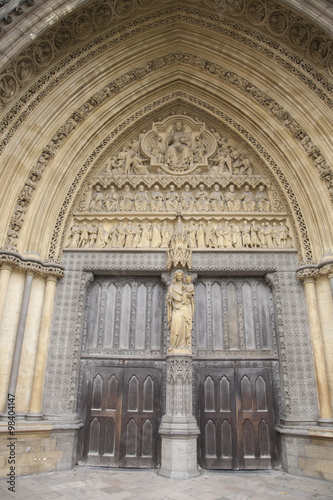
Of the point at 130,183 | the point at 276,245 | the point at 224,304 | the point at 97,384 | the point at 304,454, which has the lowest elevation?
the point at 304,454

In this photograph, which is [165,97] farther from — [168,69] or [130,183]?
[130,183]

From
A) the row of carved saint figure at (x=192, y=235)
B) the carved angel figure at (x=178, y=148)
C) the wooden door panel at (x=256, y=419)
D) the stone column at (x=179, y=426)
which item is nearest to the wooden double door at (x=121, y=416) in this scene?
the stone column at (x=179, y=426)

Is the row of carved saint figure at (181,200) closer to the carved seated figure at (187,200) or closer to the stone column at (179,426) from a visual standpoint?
the carved seated figure at (187,200)

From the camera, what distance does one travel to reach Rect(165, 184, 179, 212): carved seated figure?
931 cm

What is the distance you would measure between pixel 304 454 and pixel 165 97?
9.36 meters

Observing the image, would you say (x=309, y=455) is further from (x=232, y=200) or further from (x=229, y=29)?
(x=229, y=29)

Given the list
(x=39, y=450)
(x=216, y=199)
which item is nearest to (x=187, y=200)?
(x=216, y=199)

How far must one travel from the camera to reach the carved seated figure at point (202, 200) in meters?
9.29

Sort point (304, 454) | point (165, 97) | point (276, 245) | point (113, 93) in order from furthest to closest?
1. point (165, 97)
2. point (113, 93)
3. point (276, 245)
4. point (304, 454)

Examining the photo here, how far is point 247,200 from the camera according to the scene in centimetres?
943

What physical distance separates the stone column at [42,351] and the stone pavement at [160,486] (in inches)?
48.4

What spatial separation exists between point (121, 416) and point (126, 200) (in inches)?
206

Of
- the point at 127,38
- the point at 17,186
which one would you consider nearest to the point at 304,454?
the point at 17,186

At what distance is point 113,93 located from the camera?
9555 millimetres
